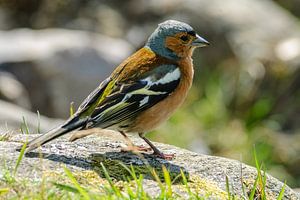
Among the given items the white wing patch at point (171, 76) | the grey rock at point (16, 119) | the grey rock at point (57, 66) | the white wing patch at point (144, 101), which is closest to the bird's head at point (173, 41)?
the white wing patch at point (171, 76)

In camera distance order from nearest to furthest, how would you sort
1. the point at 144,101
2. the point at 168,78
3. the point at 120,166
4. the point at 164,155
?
the point at 120,166, the point at 164,155, the point at 144,101, the point at 168,78

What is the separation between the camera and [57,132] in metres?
5.52

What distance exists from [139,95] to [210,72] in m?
6.04

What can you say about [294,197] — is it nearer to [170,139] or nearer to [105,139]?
[105,139]

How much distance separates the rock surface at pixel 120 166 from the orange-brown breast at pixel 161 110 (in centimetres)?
23

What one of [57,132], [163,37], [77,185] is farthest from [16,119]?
[77,185]

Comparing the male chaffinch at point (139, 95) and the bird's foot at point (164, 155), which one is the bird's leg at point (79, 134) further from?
the bird's foot at point (164, 155)

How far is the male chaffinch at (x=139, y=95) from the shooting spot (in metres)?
5.85

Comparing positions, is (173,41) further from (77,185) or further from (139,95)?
(77,185)

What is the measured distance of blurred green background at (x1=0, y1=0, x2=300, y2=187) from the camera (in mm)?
10711

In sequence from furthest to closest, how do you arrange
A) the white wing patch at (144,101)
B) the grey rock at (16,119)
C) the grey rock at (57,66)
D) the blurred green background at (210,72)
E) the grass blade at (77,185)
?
1. the grey rock at (57,66)
2. the blurred green background at (210,72)
3. the grey rock at (16,119)
4. the white wing patch at (144,101)
5. the grass blade at (77,185)

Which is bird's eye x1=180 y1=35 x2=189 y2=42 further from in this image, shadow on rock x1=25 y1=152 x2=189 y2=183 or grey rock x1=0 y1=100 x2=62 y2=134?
grey rock x1=0 y1=100 x2=62 y2=134

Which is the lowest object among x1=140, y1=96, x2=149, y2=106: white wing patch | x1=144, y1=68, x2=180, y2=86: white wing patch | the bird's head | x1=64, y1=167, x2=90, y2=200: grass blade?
x1=64, y1=167, x2=90, y2=200: grass blade

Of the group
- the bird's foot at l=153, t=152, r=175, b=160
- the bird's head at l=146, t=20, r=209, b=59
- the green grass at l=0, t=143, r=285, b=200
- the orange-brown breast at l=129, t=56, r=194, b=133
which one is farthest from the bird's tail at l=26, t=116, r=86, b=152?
the bird's head at l=146, t=20, r=209, b=59
